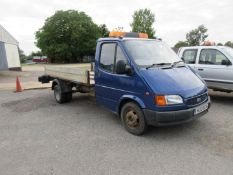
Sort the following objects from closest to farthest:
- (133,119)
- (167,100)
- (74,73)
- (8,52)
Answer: (167,100) < (133,119) < (74,73) < (8,52)

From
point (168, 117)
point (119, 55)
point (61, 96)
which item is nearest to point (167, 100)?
point (168, 117)

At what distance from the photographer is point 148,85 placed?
4.40 meters

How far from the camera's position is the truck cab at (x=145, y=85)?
14.2 feet

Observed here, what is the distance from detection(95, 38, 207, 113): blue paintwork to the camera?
14.3ft

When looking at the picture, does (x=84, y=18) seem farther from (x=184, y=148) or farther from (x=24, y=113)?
(x=184, y=148)

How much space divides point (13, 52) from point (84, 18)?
33.3m

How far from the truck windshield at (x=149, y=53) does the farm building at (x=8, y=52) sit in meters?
20.3

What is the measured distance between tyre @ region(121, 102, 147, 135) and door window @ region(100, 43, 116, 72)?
3.36 feet

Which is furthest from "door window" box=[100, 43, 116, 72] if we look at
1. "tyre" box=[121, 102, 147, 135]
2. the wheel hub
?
the wheel hub

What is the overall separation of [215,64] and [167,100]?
13.1 ft

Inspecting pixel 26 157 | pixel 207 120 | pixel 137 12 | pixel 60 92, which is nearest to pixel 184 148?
pixel 207 120

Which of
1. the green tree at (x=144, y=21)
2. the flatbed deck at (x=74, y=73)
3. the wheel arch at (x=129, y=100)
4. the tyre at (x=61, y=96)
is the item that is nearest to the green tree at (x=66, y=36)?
the green tree at (x=144, y=21)

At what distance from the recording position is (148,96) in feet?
14.5

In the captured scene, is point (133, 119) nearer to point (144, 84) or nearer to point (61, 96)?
point (144, 84)
